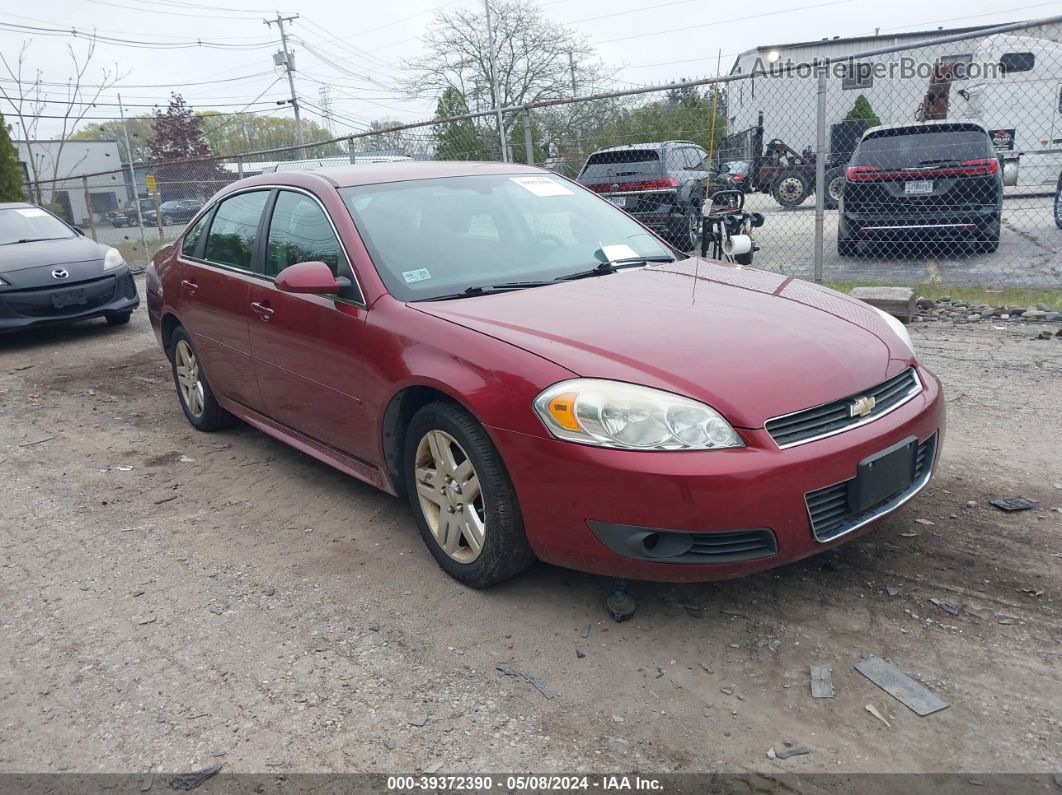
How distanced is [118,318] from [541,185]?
705 centimetres

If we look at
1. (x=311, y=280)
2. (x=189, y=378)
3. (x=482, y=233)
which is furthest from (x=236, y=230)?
(x=482, y=233)

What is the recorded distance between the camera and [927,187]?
9266mm

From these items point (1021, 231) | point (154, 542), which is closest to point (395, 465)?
point (154, 542)

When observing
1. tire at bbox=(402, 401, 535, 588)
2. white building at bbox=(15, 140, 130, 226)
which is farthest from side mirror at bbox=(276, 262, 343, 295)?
white building at bbox=(15, 140, 130, 226)

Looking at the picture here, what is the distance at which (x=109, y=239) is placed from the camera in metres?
20.6

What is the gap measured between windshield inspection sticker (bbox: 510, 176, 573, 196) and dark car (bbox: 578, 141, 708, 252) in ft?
17.3

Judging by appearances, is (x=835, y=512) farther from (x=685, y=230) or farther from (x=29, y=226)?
(x=29, y=226)

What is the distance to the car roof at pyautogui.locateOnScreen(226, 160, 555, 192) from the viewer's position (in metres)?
4.12

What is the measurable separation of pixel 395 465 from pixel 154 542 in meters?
1.28

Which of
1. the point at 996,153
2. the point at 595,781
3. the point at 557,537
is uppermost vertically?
the point at 996,153

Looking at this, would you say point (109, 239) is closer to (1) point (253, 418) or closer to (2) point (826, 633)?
(1) point (253, 418)

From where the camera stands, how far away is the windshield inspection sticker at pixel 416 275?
3582 mm

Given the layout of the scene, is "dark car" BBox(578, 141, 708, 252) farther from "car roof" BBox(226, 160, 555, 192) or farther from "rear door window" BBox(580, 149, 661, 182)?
"car roof" BBox(226, 160, 555, 192)

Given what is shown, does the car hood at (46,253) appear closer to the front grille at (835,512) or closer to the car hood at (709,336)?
the car hood at (709,336)
